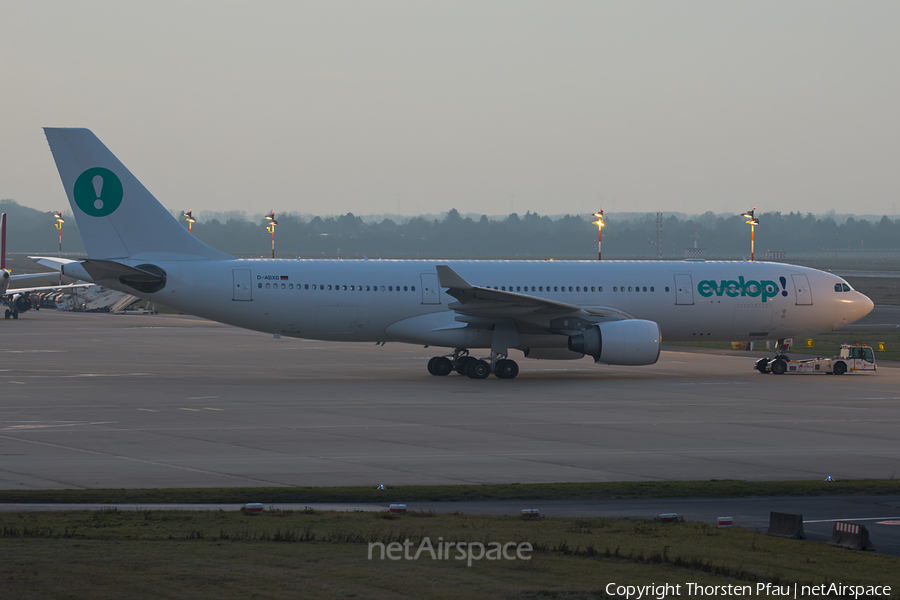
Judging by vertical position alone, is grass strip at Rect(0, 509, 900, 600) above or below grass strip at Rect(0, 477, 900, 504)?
above

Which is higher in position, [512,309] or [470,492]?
[512,309]

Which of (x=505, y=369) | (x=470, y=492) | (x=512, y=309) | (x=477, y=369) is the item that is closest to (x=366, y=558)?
(x=470, y=492)

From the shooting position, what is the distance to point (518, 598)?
27.6 feet

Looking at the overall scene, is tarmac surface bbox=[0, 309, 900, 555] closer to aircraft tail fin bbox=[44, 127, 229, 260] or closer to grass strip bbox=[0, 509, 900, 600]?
grass strip bbox=[0, 509, 900, 600]

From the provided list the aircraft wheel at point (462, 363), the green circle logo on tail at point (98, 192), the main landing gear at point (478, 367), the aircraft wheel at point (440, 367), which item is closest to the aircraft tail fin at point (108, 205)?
the green circle logo on tail at point (98, 192)

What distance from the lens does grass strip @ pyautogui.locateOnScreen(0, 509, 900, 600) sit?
337 inches

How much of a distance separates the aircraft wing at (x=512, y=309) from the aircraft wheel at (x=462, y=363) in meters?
1.27

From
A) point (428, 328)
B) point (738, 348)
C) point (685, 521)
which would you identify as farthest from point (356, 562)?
point (738, 348)

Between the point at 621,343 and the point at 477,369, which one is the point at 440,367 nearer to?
the point at 477,369

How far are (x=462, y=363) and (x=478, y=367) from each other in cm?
71

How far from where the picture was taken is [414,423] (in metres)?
21.6

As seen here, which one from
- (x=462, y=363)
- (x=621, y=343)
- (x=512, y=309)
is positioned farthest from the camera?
(x=462, y=363)

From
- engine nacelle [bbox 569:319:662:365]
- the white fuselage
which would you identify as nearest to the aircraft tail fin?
the white fuselage

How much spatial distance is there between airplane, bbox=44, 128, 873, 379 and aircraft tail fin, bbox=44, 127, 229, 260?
0.03m
